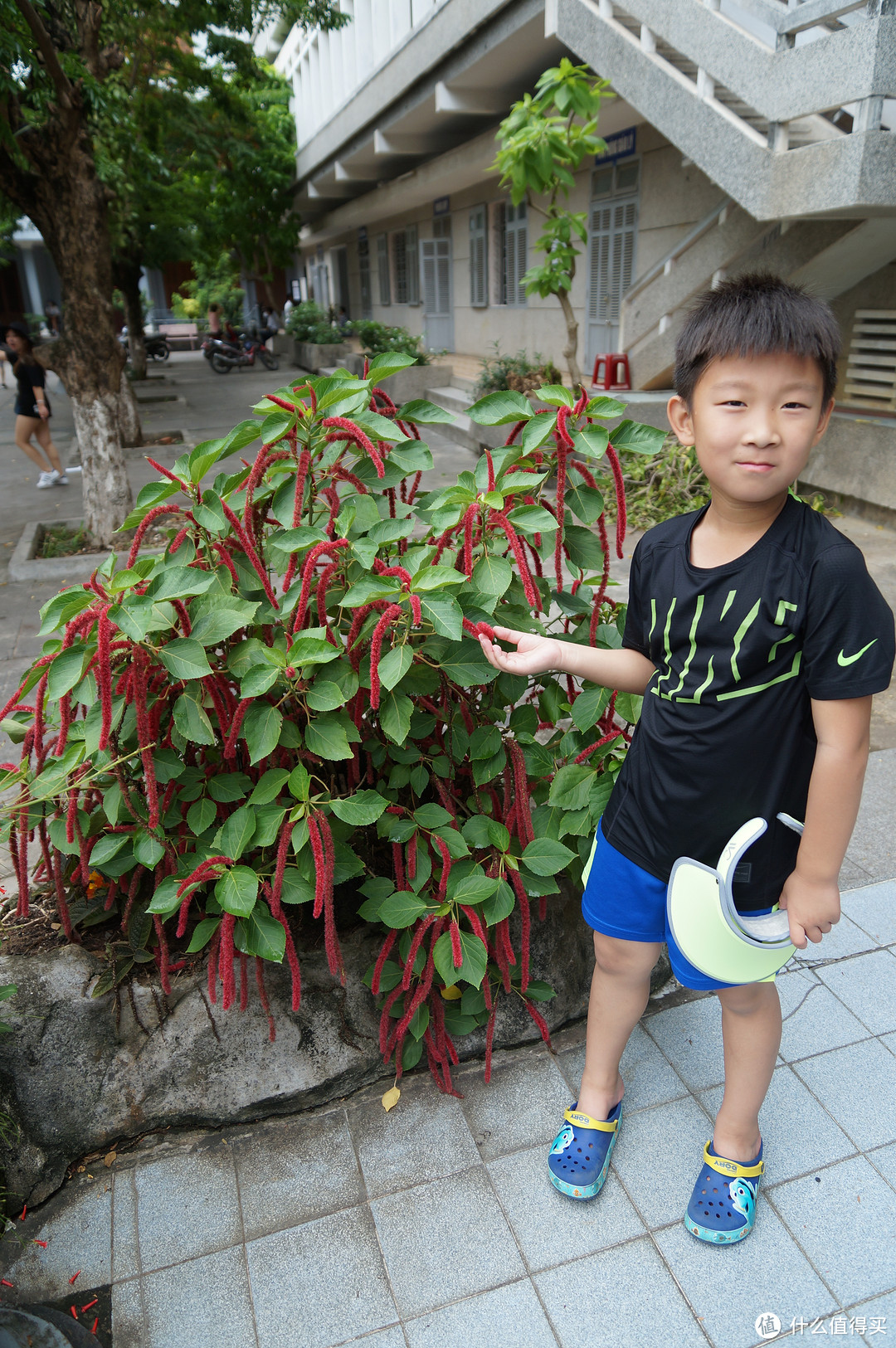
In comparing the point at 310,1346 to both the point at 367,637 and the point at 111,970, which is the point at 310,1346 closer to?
the point at 111,970

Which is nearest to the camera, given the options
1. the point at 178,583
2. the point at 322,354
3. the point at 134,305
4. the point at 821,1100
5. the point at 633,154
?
the point at 178,583

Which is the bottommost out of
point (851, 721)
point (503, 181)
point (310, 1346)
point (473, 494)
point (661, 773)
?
point (310, 1346)

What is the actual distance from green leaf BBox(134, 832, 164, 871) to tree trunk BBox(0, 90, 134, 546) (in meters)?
6.00

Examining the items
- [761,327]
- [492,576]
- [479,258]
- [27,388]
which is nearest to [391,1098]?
[492,576]

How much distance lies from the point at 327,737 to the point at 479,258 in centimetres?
1621

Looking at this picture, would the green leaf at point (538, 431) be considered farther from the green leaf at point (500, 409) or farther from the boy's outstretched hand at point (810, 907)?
the boy's outstretched hand at point (810, 907)

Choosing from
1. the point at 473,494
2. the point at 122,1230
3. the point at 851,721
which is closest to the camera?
the point at 851,721

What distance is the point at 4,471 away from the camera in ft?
38.6

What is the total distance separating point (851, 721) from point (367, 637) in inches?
34.6

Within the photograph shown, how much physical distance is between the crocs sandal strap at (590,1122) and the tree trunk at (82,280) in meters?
6.53

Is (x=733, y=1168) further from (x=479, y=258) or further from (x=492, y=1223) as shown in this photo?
(x=479, y=258)

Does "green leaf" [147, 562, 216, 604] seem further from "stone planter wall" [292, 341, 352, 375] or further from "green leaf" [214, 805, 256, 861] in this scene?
"stone planter wall" [292, 341, 352, 375]

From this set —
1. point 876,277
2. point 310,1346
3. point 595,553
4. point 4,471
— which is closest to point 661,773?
point 595,553

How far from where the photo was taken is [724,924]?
4.95 ft
